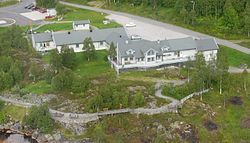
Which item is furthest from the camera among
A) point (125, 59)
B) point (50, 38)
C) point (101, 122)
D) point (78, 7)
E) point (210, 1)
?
point (78, 7)

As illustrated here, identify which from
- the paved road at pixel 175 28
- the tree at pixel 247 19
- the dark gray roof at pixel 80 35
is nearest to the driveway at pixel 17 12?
the paved road at pixel 175 28

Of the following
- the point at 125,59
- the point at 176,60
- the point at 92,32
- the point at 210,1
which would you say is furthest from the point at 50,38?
the point at 210,1

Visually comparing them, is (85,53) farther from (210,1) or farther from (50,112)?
(210,1)

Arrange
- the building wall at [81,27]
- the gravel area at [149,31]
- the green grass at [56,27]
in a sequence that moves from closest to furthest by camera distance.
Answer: the gravel area at [149,31] < the building wall at [81,27] < the green grass at [56,27]

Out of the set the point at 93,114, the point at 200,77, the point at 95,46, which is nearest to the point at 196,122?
the point at 200,77

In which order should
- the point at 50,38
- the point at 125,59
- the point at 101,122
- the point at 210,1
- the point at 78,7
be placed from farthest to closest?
the point at 78,7 < the point at 210,1 < the point at 50,38 < the point at 125,59 < the point at 101,122

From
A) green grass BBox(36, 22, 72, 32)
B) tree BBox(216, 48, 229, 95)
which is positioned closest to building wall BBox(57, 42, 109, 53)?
green grass BBox(36, 22, 72, 32)

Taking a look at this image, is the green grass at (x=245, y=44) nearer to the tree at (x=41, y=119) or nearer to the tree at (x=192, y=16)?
the tree at (x=192, y=16)
